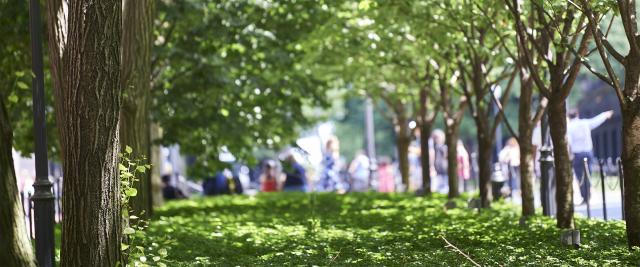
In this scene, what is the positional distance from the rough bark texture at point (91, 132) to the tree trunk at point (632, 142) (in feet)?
14.8

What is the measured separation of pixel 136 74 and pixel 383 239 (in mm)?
3852

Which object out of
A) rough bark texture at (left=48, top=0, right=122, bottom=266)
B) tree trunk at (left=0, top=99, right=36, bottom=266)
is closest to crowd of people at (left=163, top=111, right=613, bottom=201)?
rough bark texture at (left=48, top=0, right=122, bottom=266)

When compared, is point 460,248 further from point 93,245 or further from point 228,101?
point 228,101

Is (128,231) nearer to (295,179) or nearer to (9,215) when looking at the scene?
(9,215)

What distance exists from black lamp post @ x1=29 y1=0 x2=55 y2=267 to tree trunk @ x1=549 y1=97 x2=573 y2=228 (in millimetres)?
5893

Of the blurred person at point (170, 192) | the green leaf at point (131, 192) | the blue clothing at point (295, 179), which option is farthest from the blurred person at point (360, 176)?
the green leaf at point (131, 192)

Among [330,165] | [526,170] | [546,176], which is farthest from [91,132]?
[330,165]

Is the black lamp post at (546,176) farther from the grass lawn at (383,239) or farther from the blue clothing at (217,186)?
the blue clothing at (217,186)

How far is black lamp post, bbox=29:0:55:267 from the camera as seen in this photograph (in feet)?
31.8

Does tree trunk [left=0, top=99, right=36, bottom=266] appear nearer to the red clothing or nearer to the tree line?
the tree line

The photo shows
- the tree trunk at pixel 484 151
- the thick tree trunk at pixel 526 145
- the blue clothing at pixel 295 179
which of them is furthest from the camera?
the blue clothing at pixel 295 179

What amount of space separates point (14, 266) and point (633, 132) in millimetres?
5459

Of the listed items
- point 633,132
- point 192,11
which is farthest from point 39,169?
point 192,11

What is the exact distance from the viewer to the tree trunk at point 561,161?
13094 millimetres
